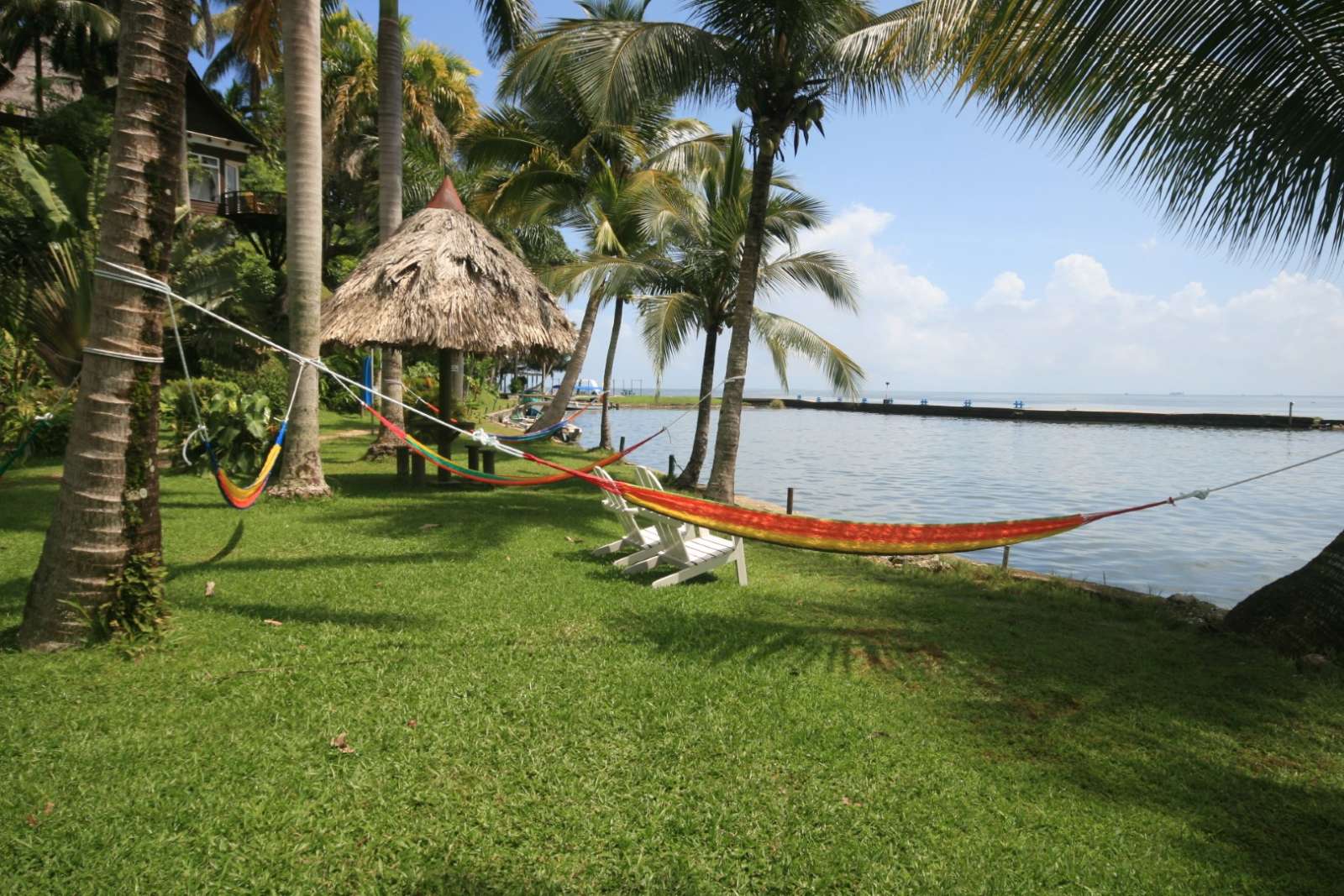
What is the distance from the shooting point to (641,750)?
9.32 ft

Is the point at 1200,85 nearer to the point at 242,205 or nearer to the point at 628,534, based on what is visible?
the point at 628,534

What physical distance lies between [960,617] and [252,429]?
6471 mm

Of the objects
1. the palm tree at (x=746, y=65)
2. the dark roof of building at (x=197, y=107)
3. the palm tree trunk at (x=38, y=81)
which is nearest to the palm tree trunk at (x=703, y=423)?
the palm tree at (x=746, y=65)

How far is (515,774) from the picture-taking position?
2.64 m

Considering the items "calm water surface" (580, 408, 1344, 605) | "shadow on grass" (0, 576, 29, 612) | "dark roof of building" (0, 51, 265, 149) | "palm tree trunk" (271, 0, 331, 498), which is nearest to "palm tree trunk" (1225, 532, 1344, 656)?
"calm water surface" (580, 408, 1344, 605)

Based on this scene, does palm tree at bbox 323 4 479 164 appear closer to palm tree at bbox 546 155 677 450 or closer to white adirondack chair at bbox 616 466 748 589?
palm tree at bbox 546 155 677 450

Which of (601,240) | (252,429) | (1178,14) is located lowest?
(252,429)

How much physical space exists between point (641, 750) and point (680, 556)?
243cm

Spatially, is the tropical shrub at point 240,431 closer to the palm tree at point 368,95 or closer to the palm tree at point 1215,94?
the palm tree at point 1215,94

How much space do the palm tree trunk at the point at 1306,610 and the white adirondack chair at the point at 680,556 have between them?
3078 mm

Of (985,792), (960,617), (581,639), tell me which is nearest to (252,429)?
(581,639)

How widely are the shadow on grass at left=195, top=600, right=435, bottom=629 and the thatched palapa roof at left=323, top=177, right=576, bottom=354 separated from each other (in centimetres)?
436

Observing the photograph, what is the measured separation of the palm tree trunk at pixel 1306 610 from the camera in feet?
13.5

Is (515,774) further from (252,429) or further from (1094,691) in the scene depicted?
(252,429)
